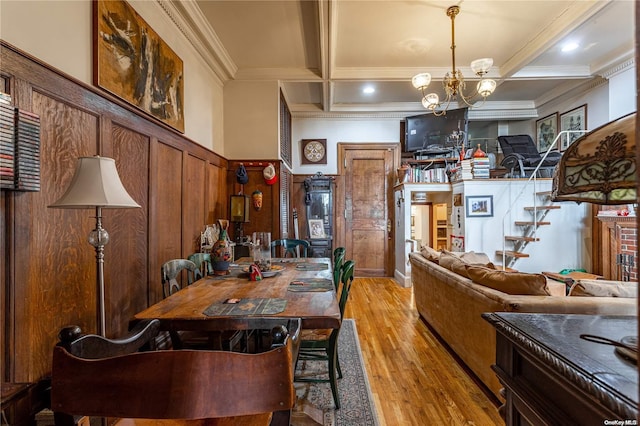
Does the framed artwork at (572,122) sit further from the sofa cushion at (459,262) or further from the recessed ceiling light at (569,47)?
the sofa cushion at (459,262)

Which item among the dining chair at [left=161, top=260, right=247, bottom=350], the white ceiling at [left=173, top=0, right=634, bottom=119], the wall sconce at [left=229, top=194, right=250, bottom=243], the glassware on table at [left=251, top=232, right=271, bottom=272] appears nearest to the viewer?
the dining chair at [left=161, top=260, right=247, bottom=350]

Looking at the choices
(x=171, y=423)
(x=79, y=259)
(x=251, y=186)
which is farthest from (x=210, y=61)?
(x=171, y=423)

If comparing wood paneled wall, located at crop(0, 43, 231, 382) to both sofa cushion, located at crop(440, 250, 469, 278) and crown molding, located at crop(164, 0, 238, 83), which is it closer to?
crown molding, located at crop(164, 0, 238, 83)

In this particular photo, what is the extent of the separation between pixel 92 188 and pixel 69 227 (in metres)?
0.49

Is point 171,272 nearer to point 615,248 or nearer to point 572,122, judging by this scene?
point 615,248

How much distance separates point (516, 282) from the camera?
6.30 ft

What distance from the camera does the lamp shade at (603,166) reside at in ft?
2.19

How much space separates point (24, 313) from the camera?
4.56 feet

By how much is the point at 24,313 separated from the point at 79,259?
392 mm

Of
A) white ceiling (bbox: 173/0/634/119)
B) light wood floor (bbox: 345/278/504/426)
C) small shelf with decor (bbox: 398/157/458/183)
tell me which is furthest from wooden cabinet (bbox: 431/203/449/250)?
light wood floor (bbox: 345/278/504/426)

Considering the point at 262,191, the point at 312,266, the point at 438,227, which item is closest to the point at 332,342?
the point at 312,266

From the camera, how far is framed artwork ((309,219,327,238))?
5355mm

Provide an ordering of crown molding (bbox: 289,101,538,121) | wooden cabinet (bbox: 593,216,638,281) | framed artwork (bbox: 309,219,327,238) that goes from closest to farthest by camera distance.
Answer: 1. wooden cabinet (bbox: 593,216,638,281)
2. framed artwork (bbox: 309,219,327,238)
3. crown molding (bbox: 289,101,538,121)

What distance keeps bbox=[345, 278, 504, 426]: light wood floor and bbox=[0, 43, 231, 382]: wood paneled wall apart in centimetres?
193
